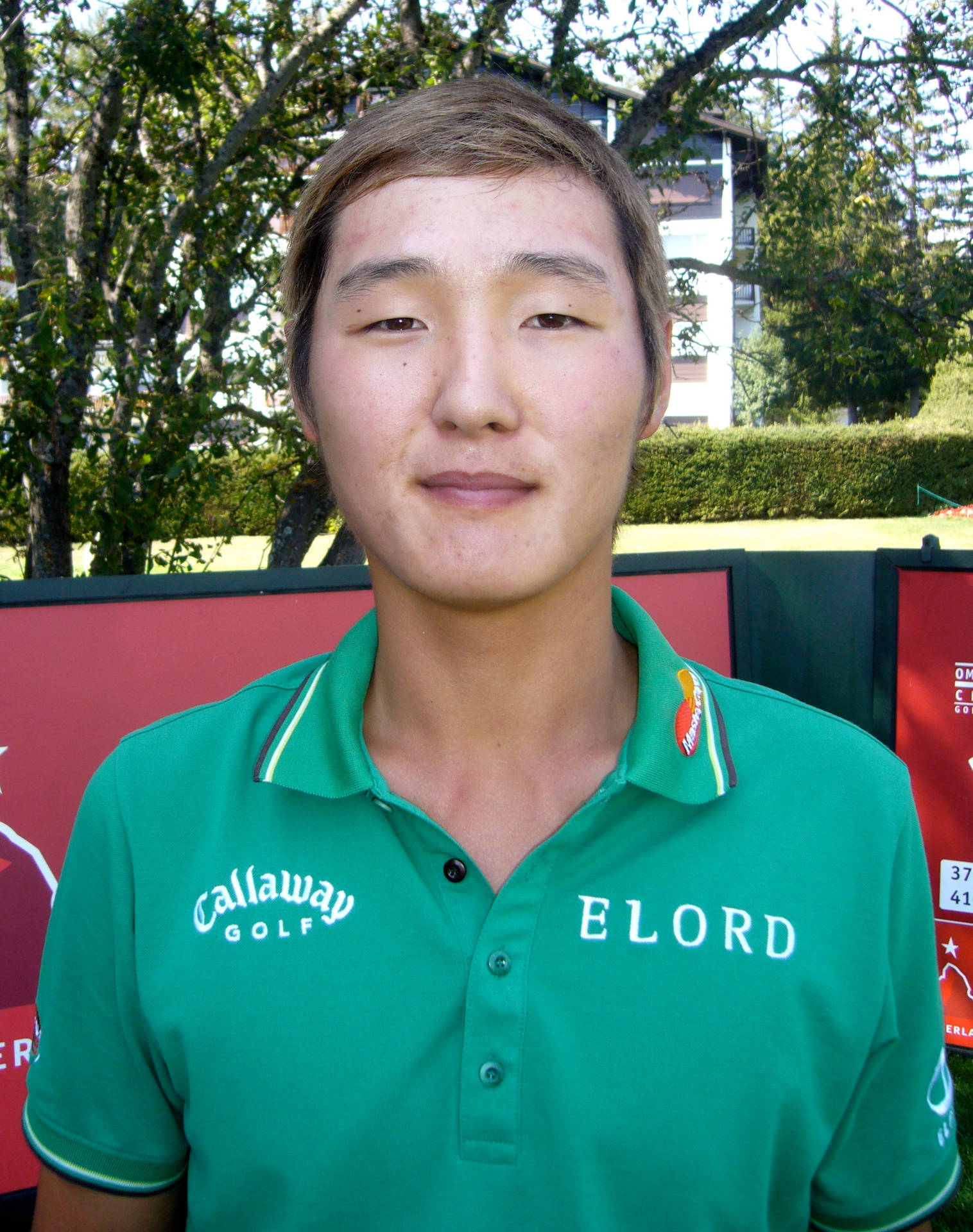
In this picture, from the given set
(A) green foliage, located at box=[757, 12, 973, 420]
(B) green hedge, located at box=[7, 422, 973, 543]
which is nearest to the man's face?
(A) green foliage, located at box=[757, 12, 973, 420]

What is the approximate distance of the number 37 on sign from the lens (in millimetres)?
2807

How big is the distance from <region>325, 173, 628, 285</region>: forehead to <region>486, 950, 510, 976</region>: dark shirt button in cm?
80

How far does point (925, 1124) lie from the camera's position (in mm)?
1128

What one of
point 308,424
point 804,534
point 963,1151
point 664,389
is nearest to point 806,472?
point 804,534

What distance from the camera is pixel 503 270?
114cm

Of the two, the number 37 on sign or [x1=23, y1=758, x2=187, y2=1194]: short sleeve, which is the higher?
[x1=23, y1=758, x2=187, y2=1194]: short sleeve

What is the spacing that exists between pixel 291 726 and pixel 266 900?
0.81ft

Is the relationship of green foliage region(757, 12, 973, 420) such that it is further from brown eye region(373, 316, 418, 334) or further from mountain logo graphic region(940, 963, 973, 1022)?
brown eye region(373, 316, 418, 334)

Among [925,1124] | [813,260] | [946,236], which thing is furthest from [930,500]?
[925,1124]

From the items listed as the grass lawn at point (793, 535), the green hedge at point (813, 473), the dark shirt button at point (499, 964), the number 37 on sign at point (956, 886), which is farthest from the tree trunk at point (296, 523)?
the green hedge at point (813, 473)

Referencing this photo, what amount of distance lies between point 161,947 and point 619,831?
0.56 metres

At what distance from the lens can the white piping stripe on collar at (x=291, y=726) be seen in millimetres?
1218

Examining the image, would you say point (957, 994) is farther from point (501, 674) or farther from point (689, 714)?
point (501, 674)

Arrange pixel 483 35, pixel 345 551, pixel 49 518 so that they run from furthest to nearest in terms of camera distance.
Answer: pixel 345 551 < pixel 483 35 < pixel 49 518
